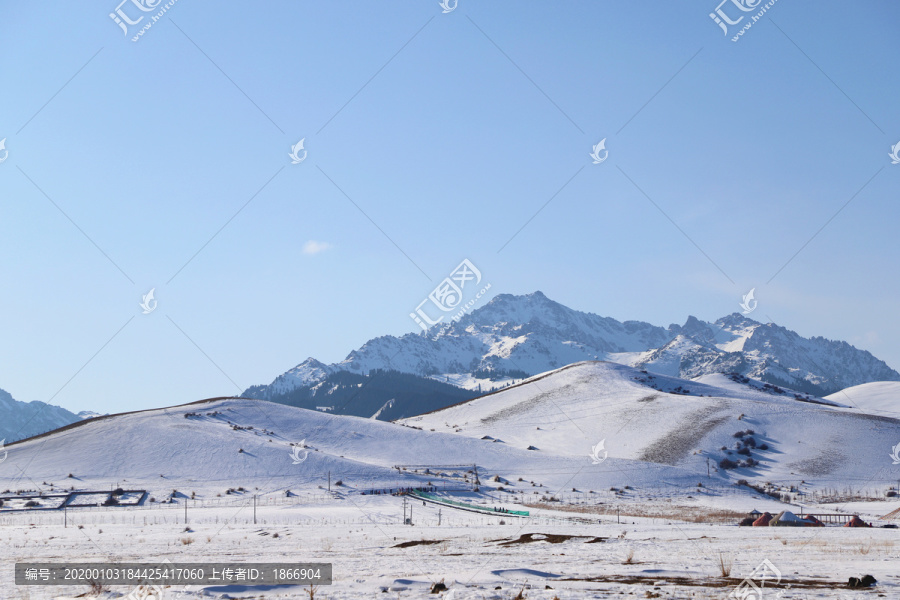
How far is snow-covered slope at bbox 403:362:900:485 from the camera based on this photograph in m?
105

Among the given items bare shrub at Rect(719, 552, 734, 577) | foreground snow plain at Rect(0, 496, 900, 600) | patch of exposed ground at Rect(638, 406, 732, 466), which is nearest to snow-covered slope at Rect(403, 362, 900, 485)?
patch of exposed ground at Rect(638, 406, 732, 466)

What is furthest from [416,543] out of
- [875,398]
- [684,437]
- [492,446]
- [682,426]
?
[875,398]

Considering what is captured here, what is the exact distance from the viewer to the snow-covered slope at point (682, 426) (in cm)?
10512

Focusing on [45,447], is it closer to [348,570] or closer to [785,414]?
[348,570]

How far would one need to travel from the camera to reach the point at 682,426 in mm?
122438

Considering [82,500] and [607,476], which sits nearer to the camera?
[82,500]

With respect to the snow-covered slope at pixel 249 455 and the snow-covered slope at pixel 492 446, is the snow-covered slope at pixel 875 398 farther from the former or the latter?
the snow-covered slope at pixel 249 455

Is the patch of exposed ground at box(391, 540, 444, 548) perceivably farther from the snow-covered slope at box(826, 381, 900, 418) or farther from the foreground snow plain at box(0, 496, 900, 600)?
the snow-covered slope at box(826, 381, 900, 418)

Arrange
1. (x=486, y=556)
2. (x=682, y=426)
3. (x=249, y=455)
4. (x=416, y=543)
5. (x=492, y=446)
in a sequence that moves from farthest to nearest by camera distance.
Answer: (x=682, y=426)
(x=492, y=446)
(x=249, y=455)
(x=416, y=543)
(x=486, y=556)

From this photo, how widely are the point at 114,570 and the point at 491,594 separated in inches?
497

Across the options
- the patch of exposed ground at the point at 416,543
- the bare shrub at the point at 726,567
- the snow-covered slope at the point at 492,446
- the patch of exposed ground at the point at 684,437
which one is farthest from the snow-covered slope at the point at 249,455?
the bare shrub at the point at 726,567

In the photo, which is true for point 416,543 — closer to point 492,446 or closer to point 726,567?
point 726,567

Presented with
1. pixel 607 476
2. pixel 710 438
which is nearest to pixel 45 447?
pixel 607 476

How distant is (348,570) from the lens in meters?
22.8
